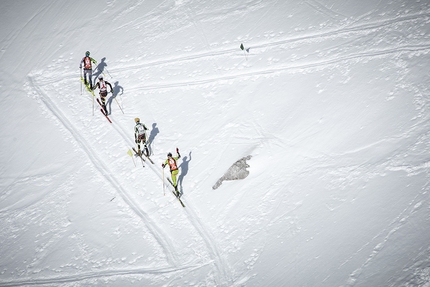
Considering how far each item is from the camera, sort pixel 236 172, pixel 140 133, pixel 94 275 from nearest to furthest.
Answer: pixel 94 275
pixel 236 172
pixel 140 133

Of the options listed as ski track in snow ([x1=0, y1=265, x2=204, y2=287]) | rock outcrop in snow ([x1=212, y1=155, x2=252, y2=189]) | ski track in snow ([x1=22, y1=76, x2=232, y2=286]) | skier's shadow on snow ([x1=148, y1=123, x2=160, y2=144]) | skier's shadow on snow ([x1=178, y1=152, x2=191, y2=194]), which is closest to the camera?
ski track in snow ([x1=22, y1=76, x2=232, y2=286])

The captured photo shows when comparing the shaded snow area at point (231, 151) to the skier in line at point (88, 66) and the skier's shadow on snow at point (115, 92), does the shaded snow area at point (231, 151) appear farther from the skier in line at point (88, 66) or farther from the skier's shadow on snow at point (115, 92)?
the skier in line at point (88, 66)

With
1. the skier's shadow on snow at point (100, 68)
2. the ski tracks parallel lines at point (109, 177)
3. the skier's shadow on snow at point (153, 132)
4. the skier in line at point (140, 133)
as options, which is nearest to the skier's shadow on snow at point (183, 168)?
the skier in line at point (140, 133)

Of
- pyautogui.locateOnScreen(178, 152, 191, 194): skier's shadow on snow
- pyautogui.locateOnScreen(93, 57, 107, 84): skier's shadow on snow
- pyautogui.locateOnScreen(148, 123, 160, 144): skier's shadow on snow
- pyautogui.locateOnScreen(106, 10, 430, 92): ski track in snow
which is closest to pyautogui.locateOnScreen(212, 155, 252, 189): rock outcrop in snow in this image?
pyautogui.locateOnScreen(178, 152, 191, 194): skier's shadow on snow

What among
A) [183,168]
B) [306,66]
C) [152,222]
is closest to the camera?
[152,222]

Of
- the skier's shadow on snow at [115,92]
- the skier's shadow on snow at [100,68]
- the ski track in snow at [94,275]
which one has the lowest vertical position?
the ski track in snow at [94,275]

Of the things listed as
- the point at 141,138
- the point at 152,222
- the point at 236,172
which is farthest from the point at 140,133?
the point at 236,172

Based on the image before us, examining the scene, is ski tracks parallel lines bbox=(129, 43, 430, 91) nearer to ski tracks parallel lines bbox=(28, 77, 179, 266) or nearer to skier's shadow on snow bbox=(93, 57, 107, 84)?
skier's shadow on snow bbox=(93, 57, 107, 84)

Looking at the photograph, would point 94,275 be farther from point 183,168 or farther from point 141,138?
point 141,138
